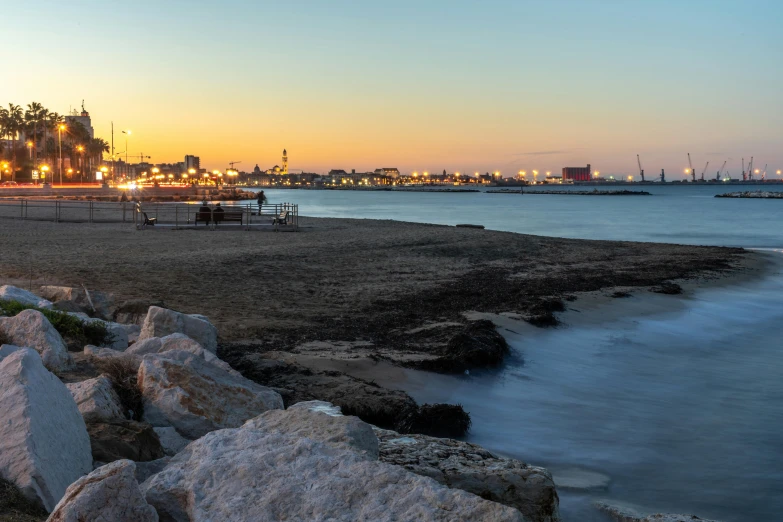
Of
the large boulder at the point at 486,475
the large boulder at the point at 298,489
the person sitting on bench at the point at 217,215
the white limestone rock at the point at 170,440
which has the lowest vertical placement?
the white limestone rock at the point at 170,440

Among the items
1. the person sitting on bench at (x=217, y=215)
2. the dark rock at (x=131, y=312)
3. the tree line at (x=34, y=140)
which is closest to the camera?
the dark rock at (x=131, y=312)

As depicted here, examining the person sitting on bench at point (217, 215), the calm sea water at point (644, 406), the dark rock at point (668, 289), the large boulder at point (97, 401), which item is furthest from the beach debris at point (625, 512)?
the person sitting on bench at point (217, 215)

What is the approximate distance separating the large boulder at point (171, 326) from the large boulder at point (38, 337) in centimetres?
114

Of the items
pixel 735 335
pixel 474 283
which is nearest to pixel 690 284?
pixel 735 335

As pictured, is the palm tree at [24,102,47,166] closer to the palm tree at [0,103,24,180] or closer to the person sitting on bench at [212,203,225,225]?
the palm tree at [0,103,24,180]

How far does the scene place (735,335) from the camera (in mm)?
14742

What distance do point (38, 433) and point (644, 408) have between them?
26.1ft

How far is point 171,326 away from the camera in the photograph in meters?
8.13

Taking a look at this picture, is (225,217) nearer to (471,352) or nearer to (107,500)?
(471,352)

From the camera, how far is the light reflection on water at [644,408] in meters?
7.26

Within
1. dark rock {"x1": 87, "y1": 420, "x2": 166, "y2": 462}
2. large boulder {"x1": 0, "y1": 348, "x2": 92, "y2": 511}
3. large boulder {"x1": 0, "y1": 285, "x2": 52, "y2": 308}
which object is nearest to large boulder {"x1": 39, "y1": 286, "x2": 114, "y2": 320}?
large boulder {"x1": 0, "y1": 285, "x2": 52, "y2": 308}

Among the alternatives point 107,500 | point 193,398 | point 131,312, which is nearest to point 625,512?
point 193,398

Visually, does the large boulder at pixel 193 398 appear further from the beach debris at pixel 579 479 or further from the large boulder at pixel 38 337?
the beach debris at pixel 579 479

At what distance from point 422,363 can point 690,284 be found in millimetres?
13301
